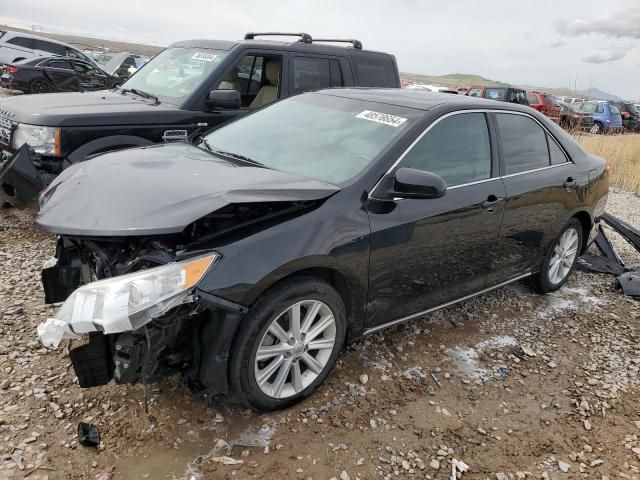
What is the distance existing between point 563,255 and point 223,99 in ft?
11.7

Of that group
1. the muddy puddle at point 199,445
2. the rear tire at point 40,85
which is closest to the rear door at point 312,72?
the muddy puddle at point 199,445

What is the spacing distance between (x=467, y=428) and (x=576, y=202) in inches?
102

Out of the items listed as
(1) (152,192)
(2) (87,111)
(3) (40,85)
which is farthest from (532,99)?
(1) (152,192)

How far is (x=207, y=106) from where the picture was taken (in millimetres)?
5320

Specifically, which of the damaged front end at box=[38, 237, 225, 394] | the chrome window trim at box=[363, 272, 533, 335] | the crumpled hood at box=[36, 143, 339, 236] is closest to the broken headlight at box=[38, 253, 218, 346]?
the damaged front end at box=[38, 237, 225, 394]

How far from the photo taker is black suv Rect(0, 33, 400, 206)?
4.61 metres

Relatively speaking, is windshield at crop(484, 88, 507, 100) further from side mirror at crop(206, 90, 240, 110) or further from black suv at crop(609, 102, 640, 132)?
side mirror at crop(206, 90, 240, 110)

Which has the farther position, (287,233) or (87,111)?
(87,111)

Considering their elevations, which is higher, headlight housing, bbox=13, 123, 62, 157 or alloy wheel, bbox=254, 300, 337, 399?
headlight housing, bbox=13, 123, 62, 157

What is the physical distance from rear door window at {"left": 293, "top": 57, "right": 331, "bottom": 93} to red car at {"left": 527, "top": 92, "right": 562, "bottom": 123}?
63.9 ft

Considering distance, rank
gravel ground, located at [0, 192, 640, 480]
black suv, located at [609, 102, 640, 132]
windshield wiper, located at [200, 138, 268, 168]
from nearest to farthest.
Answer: gravel ground, located at [0, 192, 640, 480]
windshield wiper, located at [200, 138, 268, 168]
black suv, located at [609, 102, 640, 132]

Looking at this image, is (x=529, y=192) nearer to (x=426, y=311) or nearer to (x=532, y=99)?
(x=426, y=311)

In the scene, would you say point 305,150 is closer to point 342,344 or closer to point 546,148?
point 342,344

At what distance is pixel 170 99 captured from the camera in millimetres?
5406
